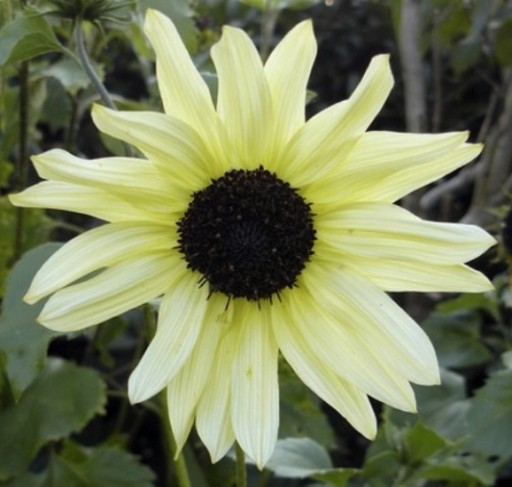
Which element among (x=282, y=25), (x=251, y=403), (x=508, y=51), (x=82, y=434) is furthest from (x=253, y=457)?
(x=282, y=25)

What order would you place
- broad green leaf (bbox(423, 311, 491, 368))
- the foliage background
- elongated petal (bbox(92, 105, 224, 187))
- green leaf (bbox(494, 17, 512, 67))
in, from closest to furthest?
1. elongated petal (bbox(92, 105, 224, 187))
2. the foliage background
3. broad green leaf (bbox(423, 311, 491, 368))
4. green leaf (bbox(494, 17, 512, 67))

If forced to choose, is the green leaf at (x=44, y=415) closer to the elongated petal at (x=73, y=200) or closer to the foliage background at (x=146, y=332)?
the foliage background at (x=146, y=332)

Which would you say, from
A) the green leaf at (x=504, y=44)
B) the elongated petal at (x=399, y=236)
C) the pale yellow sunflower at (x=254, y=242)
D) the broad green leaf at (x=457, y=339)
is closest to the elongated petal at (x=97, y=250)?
the pale yellow sunflower at (x=254, y=242)

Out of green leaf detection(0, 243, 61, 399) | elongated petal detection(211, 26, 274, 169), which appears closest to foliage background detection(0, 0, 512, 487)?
green leaf detection(0, 243, 61, 399)

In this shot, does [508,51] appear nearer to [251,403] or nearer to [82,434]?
[82,434]

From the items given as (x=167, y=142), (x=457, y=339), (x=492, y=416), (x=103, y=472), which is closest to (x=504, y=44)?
(x=457, y=339)

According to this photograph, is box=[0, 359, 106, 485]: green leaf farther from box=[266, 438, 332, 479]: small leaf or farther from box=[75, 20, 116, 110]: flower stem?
box=[75, 20, 116, 110]: flower stem
